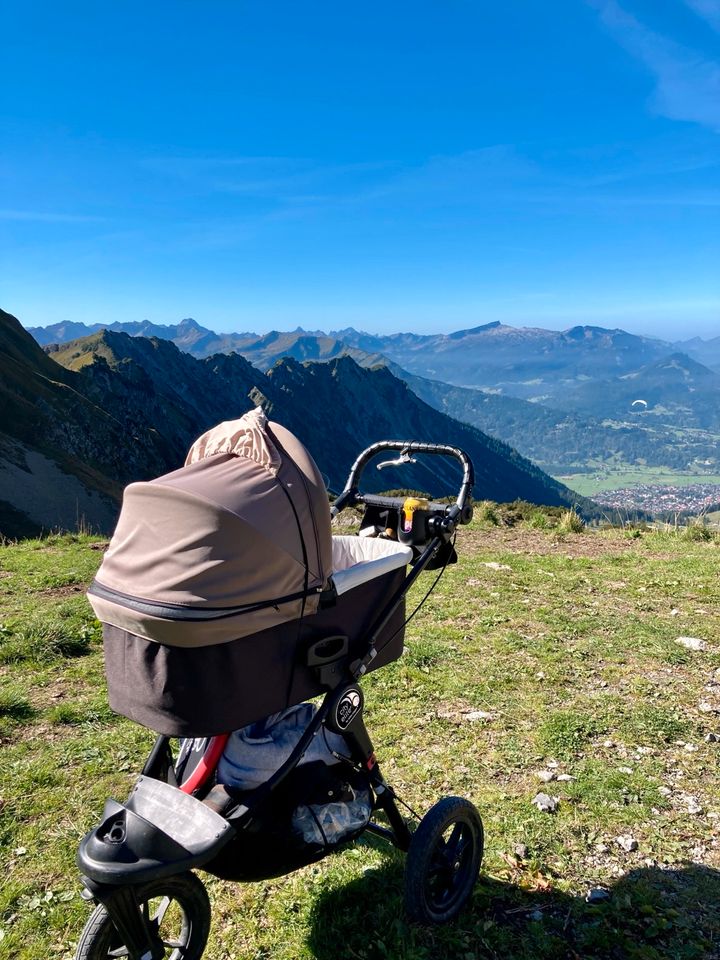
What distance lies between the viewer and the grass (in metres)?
3.56

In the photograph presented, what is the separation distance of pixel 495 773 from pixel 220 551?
3.60 m

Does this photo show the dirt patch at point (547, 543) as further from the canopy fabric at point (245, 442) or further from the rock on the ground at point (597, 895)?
the canopy fabric at point (245, 442)

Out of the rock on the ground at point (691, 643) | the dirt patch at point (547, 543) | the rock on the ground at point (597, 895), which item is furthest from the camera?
the dirt patch at point (547, 543)

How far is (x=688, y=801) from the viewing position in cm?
468

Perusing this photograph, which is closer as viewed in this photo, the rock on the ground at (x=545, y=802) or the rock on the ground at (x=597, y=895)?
the rock on the ground at (x=597, y=895)

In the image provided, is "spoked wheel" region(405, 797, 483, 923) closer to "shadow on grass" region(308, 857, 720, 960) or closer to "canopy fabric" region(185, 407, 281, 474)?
"shadow on grass" region(308, 857, 720, 960)

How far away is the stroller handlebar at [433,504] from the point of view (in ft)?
14.2

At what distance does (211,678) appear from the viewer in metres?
2.72

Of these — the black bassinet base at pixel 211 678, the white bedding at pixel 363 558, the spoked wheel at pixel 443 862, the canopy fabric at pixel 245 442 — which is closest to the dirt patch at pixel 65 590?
the white bedding at pixel 363 558

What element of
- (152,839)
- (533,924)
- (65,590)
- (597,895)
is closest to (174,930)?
(152,839)

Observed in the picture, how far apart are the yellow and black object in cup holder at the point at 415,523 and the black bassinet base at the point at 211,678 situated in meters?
1.13

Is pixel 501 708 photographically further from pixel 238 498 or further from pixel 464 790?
pixel 238 498

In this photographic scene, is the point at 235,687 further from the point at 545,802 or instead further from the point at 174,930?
the point at 545,802

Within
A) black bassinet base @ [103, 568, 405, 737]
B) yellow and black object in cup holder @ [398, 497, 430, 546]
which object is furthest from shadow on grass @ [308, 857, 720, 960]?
yellow and black object in cup holder @ [398, 497, 430, 546]
